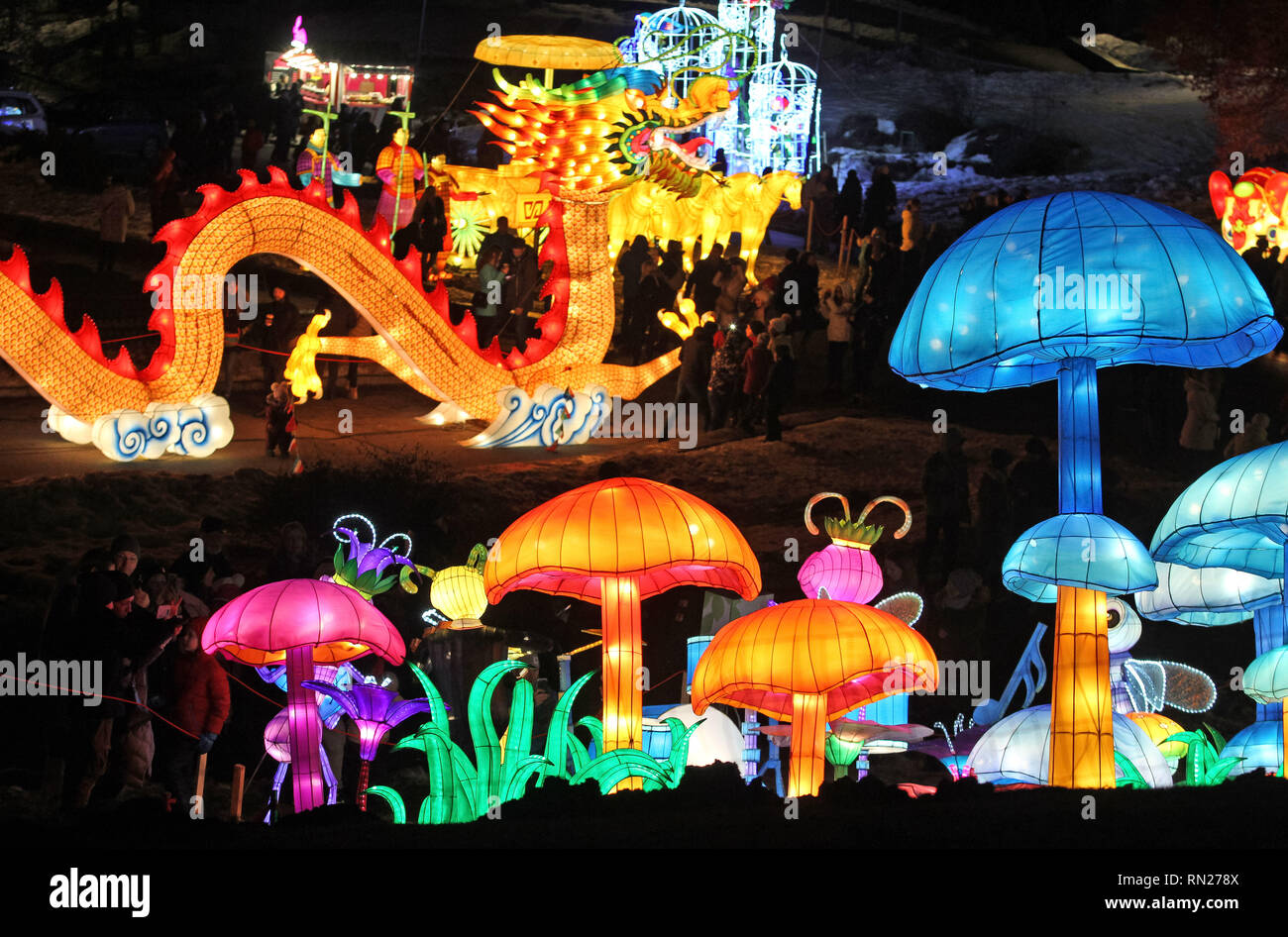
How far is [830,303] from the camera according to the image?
47.6 feet

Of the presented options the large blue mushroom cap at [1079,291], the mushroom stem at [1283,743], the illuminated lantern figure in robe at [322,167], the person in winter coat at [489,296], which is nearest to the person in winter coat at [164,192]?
the illuminated lantern figure in robe at [322,167]

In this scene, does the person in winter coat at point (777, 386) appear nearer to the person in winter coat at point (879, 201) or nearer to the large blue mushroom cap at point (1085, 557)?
the person in winter coat at point (879, 201)

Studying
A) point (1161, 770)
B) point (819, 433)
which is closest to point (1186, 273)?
point (1161, 770)

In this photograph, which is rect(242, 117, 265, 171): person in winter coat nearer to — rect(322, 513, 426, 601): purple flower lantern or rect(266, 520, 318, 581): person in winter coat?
rect(322, 513, 426, 601): purple flower lantern

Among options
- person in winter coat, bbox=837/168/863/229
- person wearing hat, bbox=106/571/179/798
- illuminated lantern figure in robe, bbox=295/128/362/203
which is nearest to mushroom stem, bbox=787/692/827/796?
person wearing hat, bbox=106/571/179/798

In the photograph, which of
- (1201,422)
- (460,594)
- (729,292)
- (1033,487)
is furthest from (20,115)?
(1201,422)

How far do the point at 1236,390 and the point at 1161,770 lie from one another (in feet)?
20.9

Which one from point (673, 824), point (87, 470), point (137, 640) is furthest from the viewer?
point (87, 470)

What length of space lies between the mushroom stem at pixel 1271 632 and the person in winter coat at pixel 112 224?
10.00 meters

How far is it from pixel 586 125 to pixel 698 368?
2.54 metres

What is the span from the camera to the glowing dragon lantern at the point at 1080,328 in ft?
27.7

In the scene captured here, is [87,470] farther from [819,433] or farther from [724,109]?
[724,109]

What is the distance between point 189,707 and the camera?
9.25 meters

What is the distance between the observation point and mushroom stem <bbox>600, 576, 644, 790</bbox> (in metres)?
9.27
